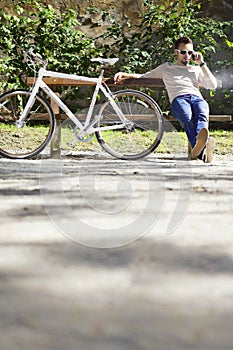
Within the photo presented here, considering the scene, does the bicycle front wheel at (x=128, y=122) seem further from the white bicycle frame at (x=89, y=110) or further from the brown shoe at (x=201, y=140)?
Answer: the brown shoe at (x=201, y=140)

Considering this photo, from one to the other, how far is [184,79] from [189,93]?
11 cm

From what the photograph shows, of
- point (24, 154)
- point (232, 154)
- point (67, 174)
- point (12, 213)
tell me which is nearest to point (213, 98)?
point (232, 154)

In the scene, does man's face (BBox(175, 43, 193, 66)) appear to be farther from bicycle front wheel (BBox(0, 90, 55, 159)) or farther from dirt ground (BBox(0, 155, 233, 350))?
dirt ground (BBox(0, 155, 233, 350))

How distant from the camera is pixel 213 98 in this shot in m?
8.44

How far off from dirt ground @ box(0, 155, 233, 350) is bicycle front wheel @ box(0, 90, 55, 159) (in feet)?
5.97

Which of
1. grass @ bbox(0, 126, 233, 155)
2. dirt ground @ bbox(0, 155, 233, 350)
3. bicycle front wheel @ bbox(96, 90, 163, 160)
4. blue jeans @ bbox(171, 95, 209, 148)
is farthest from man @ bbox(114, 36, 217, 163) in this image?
dirt ground @ bbox(0, 155, 233, 350)

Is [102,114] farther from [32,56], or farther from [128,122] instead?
[32,56]

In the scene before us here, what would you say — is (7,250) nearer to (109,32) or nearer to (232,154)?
(232,154)

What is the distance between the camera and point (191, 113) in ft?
15.8

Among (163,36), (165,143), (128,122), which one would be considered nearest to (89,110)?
(128,122)

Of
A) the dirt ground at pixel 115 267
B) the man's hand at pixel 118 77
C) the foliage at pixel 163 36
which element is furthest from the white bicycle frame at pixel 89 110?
the foliage at pixel 163 36

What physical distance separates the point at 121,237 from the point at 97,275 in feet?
1.46

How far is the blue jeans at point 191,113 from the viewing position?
15.5 ft

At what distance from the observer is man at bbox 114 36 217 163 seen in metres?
4.73
